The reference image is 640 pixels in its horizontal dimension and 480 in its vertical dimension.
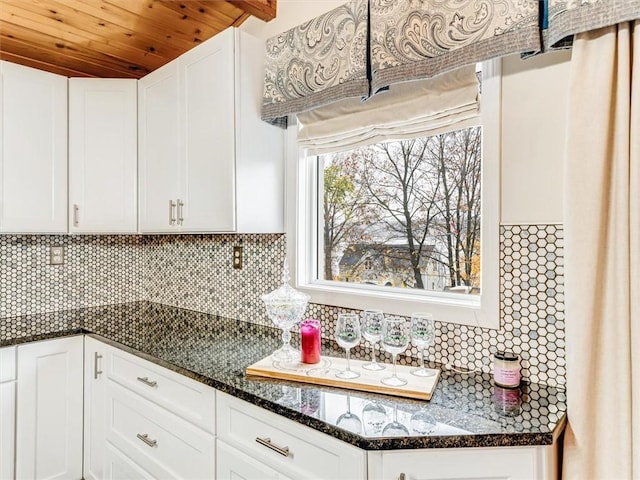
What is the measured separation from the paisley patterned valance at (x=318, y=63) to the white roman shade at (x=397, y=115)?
119mm

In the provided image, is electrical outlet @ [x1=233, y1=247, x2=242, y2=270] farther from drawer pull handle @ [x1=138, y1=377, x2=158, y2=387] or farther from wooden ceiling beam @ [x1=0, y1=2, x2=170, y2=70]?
wooden ceiling beam @ [x1=0, y1=2, x2=170, y2=70]

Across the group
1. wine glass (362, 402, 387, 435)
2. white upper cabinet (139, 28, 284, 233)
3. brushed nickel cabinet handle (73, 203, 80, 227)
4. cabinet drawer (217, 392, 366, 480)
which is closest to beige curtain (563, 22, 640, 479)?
wine glass (362, 402, 387, 435)

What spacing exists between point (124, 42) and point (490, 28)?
1.87 meters

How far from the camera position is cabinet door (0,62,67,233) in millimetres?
2039

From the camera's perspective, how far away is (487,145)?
4.54ft

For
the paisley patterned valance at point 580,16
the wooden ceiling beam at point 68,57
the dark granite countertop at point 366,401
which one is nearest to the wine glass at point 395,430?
the dark granite countertop at point 366,401

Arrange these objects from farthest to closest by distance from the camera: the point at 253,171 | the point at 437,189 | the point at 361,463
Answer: the point at 253,171, the point at 437,189, the point at 361,463

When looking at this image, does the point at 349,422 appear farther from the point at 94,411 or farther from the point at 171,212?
the point at 94,411

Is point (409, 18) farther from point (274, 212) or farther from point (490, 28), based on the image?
point (274, 212)

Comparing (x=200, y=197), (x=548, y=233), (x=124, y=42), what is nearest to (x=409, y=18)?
(x=548, y=233)

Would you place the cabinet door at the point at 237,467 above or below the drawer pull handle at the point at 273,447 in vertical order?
below

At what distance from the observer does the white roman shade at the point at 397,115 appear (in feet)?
4.73

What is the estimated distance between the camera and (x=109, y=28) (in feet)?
6.75

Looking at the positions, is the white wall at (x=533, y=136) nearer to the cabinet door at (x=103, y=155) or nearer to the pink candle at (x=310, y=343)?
the pink candle at (x=310, y=343)
